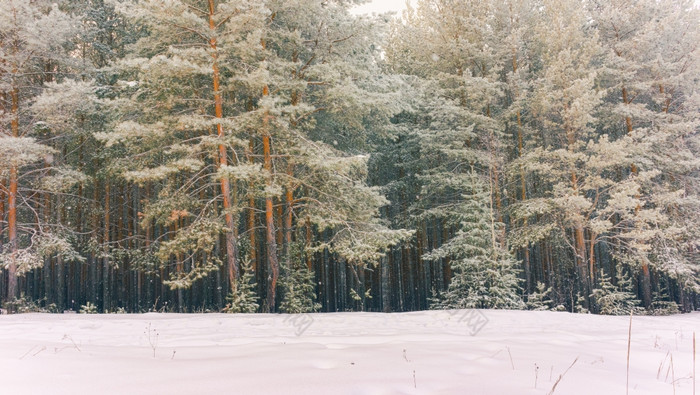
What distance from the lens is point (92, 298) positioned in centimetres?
1673

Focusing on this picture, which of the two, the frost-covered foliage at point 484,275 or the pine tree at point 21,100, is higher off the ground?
the pine tree at point 21,100

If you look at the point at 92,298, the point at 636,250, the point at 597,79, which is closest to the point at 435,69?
the point at 597,79

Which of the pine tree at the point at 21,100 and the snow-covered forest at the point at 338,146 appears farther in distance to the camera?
the pine tree at the point at 21,100

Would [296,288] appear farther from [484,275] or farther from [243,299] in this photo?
[484,275]

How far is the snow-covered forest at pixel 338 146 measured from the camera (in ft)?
37.7

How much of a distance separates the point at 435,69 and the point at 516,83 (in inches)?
143

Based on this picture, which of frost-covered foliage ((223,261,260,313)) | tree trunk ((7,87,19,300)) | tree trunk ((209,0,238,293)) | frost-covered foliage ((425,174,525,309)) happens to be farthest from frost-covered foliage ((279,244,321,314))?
tree trunk ((7,87,19,300))

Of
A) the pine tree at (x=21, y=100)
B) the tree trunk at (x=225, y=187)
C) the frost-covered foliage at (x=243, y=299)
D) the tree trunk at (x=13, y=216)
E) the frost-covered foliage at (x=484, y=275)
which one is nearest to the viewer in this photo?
the frost-covered foliage at (x=243, y=299)

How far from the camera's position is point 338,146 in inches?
609

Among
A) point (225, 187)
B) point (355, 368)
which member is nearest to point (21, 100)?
point (225, 187)

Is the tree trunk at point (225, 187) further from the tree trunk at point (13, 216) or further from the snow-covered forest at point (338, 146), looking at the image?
the tree trunk at point (13, 216)

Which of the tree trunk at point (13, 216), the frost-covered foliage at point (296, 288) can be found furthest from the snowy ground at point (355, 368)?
the tree trunk at point (13, 216)

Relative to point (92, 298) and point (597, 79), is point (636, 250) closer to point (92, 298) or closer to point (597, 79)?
point (597, 79)

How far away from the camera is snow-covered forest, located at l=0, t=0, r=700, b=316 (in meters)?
11.5
